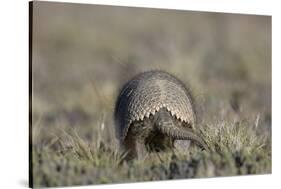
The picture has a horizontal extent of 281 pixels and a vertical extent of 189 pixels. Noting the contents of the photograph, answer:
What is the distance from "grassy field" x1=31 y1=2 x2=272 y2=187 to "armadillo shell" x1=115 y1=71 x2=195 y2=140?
0.16m

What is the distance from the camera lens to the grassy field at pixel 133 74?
1053cm

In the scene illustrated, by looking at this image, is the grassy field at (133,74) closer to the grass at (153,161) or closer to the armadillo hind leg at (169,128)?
the grass at (153,161)

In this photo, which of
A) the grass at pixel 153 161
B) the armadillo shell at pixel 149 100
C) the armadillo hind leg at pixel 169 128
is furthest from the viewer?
the armadillo shell at pixel 149 100

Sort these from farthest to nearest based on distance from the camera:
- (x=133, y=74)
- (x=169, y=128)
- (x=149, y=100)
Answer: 1. (x=133, y=74)
2. (x=149, y=100)
3. (x=169, y=128)

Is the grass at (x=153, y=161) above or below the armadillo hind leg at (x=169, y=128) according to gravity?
below

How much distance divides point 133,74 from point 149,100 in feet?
1.19

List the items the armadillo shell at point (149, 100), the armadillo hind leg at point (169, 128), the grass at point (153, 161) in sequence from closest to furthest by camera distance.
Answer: the grass at point (153, 161)
the armadillo hind leg at point (169, 128)
the armadillo shell at point (149, 100)

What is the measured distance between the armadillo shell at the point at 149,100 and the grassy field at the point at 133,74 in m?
0.16

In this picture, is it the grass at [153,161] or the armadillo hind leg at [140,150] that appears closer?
the grass at [153,161]

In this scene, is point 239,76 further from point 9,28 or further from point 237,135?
point 9,28

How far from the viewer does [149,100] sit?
1067 centimetres

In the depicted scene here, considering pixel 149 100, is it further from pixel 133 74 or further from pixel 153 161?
pixel 153 161

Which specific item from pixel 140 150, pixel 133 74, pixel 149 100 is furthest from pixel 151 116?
pixel 133 74

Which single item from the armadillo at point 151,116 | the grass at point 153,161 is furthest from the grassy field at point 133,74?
the armadillo at point 151,116
